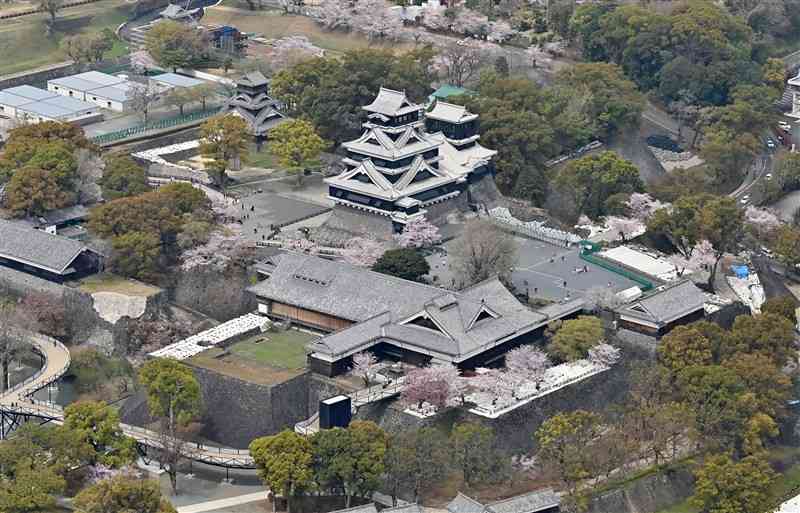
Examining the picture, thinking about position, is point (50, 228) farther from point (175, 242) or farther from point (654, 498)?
point (654, 498)

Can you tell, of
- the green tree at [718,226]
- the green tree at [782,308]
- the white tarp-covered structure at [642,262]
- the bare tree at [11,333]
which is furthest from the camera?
the green tree at [718,226]

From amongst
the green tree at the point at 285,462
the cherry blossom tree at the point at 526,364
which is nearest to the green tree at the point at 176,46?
the cherry blossom tree at the point at 526,364

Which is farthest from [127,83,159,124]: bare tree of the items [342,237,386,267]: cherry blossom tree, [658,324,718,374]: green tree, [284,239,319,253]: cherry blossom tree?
[658,324,718,374]: green tree

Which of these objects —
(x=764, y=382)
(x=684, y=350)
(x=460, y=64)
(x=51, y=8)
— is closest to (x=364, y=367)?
(x=684, y=350)

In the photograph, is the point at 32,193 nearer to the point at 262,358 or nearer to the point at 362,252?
the point at 362,252

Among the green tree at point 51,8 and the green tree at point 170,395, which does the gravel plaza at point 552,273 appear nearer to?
the green tree at point 170,395

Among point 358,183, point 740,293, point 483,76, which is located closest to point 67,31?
point 483,76
